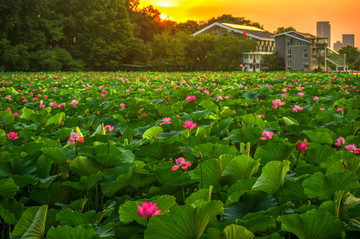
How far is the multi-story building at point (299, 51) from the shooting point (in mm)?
56812

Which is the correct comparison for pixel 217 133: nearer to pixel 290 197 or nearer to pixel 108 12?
pixel 290 197

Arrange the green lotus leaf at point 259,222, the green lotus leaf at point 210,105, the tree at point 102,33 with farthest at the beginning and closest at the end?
the tree at point 102,33
the green lotus leaf at point 210,105
the green lotus leaf at point 259,222

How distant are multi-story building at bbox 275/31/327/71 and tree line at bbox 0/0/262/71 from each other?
1048 centimetres

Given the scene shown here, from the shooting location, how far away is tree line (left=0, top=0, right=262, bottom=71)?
37156mm

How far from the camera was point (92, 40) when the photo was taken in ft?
144

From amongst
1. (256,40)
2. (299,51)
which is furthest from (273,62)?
(256,40)

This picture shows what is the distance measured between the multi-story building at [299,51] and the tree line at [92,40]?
34.4 feet

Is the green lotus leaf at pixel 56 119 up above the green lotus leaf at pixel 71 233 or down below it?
above

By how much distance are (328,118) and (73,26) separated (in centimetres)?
4449

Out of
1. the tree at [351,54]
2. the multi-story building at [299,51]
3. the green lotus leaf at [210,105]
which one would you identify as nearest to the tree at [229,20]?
the tree at [351,54]

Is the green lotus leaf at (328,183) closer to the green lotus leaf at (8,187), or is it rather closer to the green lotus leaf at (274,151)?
the green lotus leaf at (274,151)

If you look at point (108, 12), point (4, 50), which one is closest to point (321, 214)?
point (4, 50)

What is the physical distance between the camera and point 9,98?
17.2ft

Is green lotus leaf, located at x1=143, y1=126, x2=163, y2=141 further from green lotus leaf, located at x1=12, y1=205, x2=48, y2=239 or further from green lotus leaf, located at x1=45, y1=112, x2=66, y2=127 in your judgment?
green lotus leaf, located at x1=12, y1=205, x2=48, y2=239
